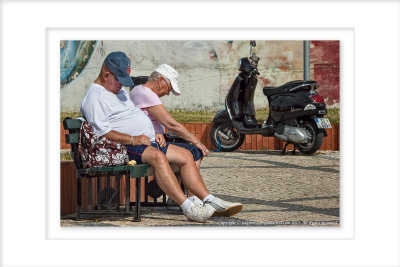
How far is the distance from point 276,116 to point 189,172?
19.6 ft

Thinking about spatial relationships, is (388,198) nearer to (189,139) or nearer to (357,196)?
(357,196)

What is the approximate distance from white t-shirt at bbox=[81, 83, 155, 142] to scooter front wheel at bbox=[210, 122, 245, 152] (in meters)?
6.23

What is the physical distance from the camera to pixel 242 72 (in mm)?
12422

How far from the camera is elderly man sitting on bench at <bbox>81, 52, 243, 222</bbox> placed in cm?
585

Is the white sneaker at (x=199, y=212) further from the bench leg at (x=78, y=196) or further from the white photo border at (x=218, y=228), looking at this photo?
the bench leg at (x=78, y=196)

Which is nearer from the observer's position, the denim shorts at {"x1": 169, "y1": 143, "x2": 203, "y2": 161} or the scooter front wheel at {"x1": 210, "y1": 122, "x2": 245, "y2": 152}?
the denim shorts at {"x1": 169, "y1": 143, "x2": 203, "y2": 161}

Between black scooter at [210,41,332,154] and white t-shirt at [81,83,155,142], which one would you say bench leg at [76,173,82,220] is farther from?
black scooter at [210,41,332,154]

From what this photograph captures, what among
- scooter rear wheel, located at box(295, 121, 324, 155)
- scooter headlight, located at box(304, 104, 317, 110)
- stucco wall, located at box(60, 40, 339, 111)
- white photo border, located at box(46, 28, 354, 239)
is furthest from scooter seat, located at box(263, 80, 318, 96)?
white photo border, located at box(46, 28, 354, 239)

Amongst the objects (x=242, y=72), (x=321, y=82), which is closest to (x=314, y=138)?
(x=242, y=72)

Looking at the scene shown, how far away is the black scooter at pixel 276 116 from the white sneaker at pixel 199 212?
5507 millimetres

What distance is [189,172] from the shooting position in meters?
6.05

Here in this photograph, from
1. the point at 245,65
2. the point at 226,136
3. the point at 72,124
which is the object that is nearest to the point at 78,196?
the point at 72,124

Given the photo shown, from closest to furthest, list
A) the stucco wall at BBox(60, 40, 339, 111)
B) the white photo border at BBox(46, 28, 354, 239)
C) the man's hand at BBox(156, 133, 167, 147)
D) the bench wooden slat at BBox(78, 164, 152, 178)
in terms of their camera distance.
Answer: the white photo border at BBox(46, 28, 354, 239) < the bench wooden slat at BBox(78, 164, 152, 178) < the man's hand at BBox(156, 133, 167, 147) < the stucco wall at BBox(60, 40, 339, 111)

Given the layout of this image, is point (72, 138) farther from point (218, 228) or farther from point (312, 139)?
point (312, 139)
